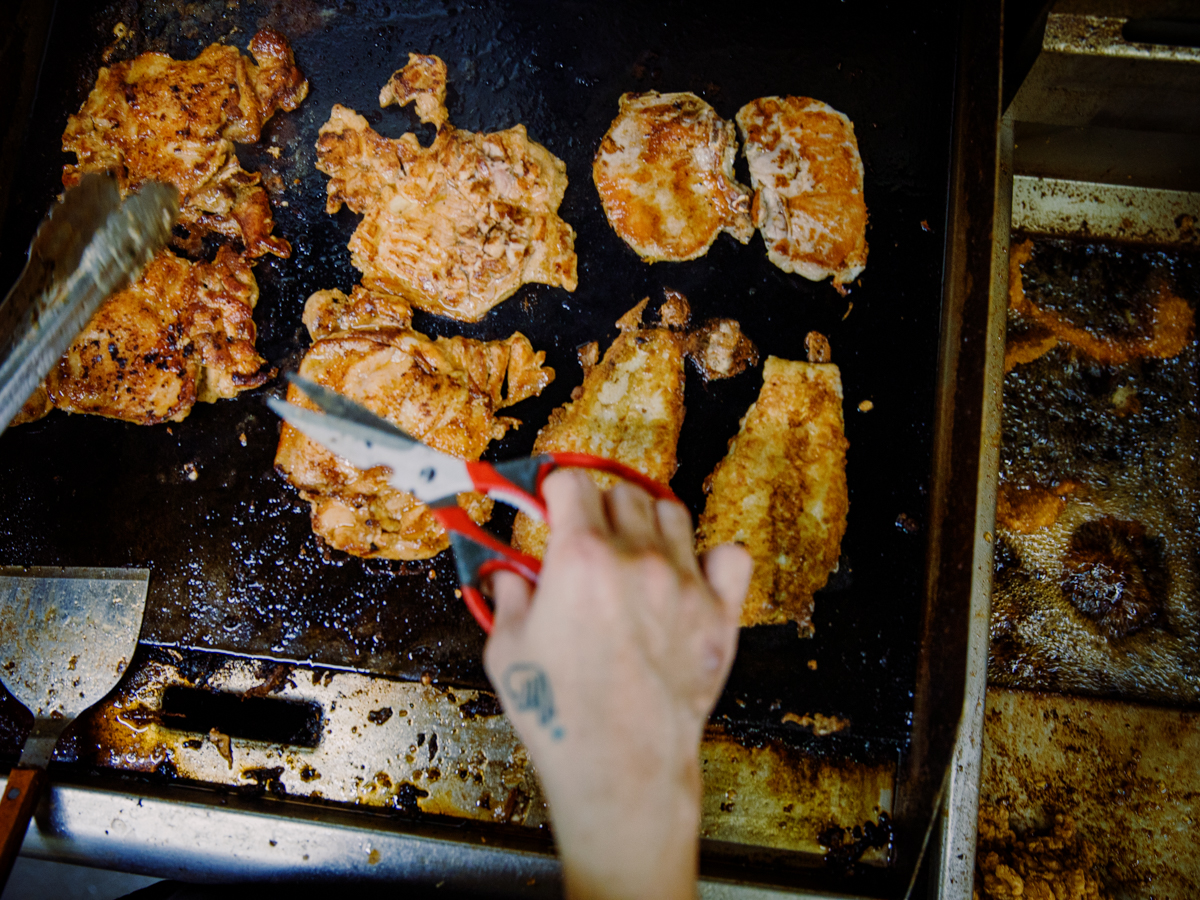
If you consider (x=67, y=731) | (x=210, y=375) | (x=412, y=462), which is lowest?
(x=67, y=731)

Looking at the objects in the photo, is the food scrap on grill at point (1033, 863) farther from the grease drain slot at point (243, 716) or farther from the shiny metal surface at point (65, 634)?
the shiny metal surface at point (65, 634)

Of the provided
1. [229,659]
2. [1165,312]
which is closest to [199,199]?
[229,659]

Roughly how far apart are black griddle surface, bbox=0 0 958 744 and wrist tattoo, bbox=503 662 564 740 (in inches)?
47.3

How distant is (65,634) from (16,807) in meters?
0.56

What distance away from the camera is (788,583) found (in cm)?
227

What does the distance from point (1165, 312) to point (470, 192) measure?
2.90m

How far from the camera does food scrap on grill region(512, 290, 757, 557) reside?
2.34 meters

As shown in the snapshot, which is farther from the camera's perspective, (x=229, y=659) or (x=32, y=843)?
(x=229, y=659)

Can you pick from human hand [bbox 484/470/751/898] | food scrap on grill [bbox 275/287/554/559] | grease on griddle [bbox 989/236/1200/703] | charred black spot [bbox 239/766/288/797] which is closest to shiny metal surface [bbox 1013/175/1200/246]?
grease on griddle [bbox 989/236/1200/703]

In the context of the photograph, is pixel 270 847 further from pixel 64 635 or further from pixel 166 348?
pixel 166 348

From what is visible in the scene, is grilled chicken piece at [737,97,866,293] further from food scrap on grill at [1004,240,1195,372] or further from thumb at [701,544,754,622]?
thumb at [701,544,754,622]

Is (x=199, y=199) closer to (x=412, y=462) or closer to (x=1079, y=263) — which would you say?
(x=412, y=462)

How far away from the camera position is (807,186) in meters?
2.46

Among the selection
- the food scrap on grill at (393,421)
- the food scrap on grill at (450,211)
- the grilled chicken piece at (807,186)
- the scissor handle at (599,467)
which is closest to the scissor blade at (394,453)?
the scissor handle at (599,467)
